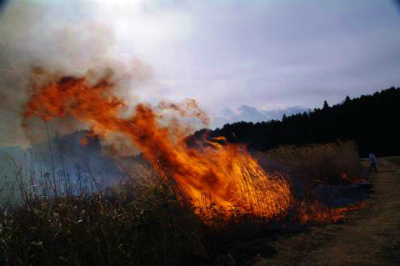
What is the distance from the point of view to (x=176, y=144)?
311 inches

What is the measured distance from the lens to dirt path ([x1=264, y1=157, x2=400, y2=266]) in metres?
4.55

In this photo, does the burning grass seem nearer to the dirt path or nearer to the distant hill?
the dirt path

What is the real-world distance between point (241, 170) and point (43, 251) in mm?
5113

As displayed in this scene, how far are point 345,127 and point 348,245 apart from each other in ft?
137

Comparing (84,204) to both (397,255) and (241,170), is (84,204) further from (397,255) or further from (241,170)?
(397,255)

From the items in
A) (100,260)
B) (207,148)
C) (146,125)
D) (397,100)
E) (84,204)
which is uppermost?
(397,100)

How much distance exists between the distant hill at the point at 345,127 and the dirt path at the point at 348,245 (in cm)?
2621

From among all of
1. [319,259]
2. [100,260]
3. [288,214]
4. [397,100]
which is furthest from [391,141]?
[100,260]

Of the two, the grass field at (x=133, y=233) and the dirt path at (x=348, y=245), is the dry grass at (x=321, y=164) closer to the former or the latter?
the dirt path at (x=348, y=245)

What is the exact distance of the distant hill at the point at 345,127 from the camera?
127 feet

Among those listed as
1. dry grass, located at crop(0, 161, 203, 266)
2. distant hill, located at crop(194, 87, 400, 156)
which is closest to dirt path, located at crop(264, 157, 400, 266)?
dry grass, located at crop(0, 161, 203, 266)

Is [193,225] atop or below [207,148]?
below

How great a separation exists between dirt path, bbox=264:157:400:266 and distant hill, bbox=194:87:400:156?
2621cm

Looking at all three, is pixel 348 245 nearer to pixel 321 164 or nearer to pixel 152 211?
pixel 152 211
